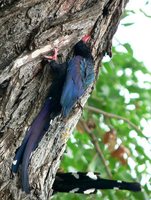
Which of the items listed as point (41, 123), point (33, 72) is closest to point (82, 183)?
point (41, 123)

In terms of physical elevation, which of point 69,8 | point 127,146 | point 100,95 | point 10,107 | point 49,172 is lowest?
point 127,146

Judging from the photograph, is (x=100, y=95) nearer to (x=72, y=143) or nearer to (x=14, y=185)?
(x=72, y=143)

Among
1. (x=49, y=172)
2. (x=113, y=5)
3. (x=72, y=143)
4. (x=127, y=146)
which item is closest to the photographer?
(x=49, y=172)

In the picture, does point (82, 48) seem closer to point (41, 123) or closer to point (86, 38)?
point (86, 38)

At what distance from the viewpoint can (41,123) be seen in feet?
8.04

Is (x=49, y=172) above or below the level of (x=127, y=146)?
above

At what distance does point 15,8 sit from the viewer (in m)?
2.58

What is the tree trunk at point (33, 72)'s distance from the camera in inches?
94.8

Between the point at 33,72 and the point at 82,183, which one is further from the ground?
the point at 33,72

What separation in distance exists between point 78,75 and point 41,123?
0.38m

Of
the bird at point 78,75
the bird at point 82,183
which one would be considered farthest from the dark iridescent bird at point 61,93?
the bird at point 82,183

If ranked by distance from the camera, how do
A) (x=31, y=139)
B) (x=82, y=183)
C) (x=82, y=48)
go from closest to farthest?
(x=31, y=139) < (x=82, y=48) < (x=82, y=183)

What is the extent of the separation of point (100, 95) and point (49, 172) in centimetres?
153

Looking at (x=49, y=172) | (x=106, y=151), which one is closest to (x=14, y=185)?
(x=49, y=172)
